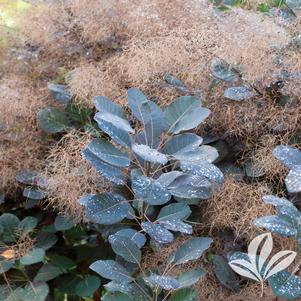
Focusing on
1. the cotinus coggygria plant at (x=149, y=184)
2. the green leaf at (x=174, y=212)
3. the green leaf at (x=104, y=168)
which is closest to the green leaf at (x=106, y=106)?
the cotinus coggygria plant at (x=149, y=184)

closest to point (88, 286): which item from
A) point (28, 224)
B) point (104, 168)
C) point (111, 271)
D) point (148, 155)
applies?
point (28, 224)

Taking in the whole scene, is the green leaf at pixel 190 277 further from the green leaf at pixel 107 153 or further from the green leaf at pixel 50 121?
the green leaf at pixel 50 121

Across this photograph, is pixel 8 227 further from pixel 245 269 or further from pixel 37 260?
pixel 245 269

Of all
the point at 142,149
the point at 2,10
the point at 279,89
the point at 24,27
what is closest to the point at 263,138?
the point at 279,89

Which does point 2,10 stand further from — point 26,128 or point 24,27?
point 26,128

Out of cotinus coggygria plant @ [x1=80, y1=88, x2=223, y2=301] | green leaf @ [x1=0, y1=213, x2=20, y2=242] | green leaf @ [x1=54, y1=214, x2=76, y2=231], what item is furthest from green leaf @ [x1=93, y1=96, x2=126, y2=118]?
green leaf @ [x1=0, y1=213, x2=20, y2=242]

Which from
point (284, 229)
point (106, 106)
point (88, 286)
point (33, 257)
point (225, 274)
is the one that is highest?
point (106, 106)
